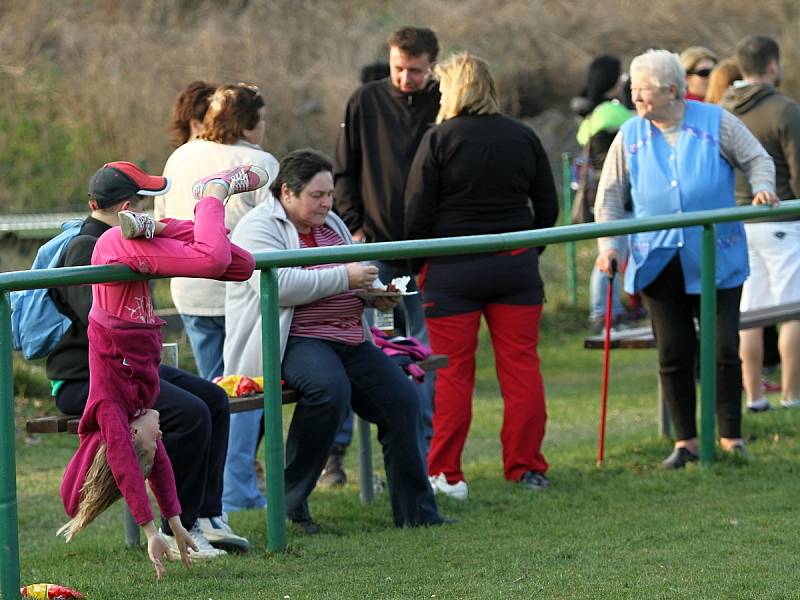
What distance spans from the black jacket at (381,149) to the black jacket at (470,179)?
2.41 feet

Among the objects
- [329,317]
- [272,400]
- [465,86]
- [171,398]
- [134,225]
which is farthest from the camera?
[465,86]

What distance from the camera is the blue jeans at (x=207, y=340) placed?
719 cm

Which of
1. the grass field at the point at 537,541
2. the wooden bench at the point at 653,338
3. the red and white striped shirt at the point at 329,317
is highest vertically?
the red and white striped shirt at the point at 329,317

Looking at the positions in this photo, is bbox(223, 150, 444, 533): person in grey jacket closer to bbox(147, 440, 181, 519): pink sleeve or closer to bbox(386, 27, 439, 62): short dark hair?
bbox(147, 440, 181, 519): pink sleeve

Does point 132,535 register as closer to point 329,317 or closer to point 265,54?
point 329,317

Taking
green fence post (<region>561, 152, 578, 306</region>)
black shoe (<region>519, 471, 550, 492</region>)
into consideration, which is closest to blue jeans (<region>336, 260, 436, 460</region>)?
black shoe (<region>519, 471, 550, 492</region>)

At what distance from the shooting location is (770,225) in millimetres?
9039

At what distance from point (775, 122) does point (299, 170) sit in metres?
3.38

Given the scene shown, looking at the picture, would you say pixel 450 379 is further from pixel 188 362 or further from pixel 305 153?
pixel 188 362

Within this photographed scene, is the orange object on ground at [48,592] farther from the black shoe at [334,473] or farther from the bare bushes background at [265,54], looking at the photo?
the bare bushes background at [265,54]

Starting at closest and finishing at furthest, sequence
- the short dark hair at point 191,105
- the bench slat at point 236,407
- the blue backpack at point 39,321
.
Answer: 1. the blue backpack at point 39,321
2. the bench slat at point 236,407
3. the short dark hair at point 191,105

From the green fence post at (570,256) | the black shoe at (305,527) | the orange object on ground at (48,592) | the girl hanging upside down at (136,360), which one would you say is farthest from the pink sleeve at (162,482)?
the green fence post at (570,256)

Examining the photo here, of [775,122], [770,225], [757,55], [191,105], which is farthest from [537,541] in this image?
[757,55]

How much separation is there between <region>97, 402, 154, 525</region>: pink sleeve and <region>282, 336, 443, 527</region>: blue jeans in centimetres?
117
